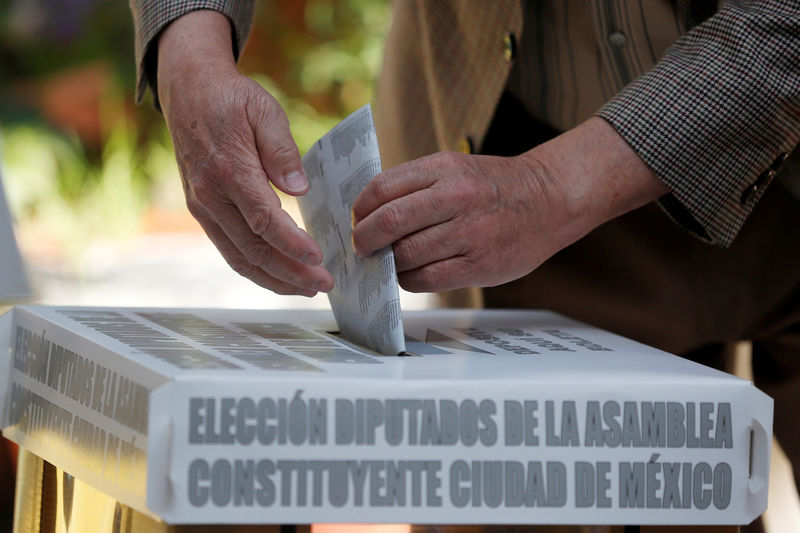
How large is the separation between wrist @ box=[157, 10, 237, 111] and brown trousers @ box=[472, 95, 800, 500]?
11.0 inches

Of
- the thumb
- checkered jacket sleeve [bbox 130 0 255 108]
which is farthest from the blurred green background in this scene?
the thumb

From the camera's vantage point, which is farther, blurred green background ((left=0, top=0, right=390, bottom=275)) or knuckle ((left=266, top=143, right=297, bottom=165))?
blurred green background ((left=0, top=0, right=390, bottom=275))

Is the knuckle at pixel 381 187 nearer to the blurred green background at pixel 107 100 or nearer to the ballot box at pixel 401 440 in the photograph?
the ballot box at pixel 401 440

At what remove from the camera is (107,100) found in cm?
312

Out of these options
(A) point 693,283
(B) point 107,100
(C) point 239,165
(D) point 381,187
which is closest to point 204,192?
(C) point 239,165

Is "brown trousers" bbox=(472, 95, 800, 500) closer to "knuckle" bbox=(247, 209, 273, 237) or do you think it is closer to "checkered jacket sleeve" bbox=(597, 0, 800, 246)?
"checkered jacket sleeve" bbox=(597, 0, 800, 246)

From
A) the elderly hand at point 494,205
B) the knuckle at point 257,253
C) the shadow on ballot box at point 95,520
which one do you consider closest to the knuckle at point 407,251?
the elderly hand at point 494,205

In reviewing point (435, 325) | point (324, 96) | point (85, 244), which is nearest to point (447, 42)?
point (435, 325)

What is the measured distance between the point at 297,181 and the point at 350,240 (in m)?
0.06

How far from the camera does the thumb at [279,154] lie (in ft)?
2.14

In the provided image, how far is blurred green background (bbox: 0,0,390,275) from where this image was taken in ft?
9.53

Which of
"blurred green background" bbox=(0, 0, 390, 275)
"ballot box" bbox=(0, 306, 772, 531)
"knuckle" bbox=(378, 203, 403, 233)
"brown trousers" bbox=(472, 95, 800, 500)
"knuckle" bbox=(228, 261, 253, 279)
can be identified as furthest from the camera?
"blurred green background" bbox=(0, 0, 390, 275)

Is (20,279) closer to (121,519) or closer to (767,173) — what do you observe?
(121,519)

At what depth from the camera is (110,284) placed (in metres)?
2.54
